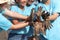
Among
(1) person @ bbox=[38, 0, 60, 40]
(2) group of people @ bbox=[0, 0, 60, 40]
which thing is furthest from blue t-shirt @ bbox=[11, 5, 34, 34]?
(1) person @ bbox=[38, 0, 60, 40]

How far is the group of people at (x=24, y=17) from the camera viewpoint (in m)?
4.19

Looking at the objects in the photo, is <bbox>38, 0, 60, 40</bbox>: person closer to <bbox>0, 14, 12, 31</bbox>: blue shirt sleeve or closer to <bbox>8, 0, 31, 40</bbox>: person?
<bbox>8, 0, 31, 40</bbox>: person

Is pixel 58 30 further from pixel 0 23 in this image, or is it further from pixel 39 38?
pixel 0 23

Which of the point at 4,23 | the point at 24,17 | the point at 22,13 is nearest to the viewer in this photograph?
the point at 4,23

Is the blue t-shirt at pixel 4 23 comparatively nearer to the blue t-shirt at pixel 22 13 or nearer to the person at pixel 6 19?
the person at pixel 6 19

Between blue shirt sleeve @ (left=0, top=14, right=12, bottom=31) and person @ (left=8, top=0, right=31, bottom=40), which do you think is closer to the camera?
blue shirt sleeve @ (left=0, top=14, right=12, bottom=31)

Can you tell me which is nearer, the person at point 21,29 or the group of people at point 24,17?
the group of people at point 24,17

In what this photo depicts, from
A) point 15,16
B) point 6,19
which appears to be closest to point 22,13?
point 15,16

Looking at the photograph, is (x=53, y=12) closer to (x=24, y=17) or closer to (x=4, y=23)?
(x=24, y=17)

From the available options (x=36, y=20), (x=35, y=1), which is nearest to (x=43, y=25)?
(x=36, y=20)

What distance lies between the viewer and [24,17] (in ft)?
13.9

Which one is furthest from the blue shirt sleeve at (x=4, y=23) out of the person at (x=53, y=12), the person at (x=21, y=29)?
the person at (x=53, y=12)

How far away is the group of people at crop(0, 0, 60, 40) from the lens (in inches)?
165

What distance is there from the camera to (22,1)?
4328 mm
